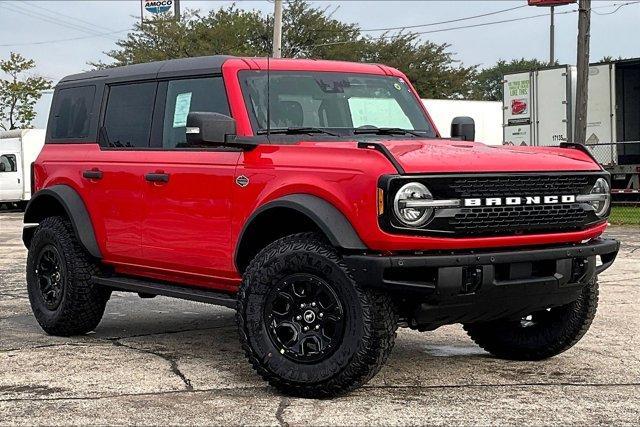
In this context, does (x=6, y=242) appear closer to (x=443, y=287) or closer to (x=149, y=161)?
(x=149, y=161)

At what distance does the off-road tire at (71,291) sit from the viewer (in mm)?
7973

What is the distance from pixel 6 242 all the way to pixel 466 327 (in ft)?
48.1

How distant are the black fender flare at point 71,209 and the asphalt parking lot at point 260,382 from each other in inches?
28.4

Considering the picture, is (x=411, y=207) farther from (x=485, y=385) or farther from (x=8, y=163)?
(x=8, y=163)

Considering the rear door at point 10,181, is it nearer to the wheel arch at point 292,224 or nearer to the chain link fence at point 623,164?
the chain link fence at point 623,164

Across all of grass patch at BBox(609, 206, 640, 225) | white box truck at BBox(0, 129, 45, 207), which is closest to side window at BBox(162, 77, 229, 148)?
grass patch at BBox(609, 206, 640, 225)

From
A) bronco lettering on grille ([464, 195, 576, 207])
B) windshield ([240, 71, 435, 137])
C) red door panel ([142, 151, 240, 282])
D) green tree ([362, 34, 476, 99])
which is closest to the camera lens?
bronco lettering on grille ([464, 195, 576, 207])

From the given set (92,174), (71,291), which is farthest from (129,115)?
(71,291)

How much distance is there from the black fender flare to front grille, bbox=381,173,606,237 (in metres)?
2.97

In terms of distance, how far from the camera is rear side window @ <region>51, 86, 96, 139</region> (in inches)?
327

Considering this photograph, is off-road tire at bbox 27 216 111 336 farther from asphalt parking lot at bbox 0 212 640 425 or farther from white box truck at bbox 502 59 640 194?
white box truck at bbox 502 59 640 194

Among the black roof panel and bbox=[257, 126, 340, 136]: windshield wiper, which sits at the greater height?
the black roof panel

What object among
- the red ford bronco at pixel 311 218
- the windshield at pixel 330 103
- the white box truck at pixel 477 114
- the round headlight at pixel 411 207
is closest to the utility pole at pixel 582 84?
the white box truck at pixel 477 114

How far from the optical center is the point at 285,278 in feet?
19.7
